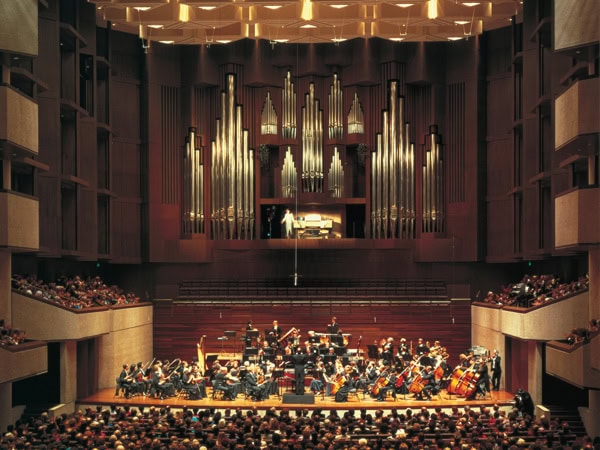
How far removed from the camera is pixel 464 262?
26.0m

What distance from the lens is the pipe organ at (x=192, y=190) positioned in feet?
86.5

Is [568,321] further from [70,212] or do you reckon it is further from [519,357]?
[70,212]

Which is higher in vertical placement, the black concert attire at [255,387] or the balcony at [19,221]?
the balcony at [19,221]

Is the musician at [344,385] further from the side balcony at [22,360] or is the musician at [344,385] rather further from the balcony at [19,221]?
the balcony at [19,221]

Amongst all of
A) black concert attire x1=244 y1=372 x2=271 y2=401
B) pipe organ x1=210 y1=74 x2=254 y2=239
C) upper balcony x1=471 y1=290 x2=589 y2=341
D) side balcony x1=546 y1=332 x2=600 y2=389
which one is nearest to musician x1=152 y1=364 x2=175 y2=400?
black concert attire x1=244 y1=372 x2=271 y2=401

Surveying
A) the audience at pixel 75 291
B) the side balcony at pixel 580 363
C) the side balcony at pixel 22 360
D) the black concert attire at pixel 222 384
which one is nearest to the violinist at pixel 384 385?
the black concert attire at pixel 222 384

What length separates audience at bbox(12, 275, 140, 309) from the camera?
64.5 ft

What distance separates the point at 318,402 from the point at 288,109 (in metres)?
9.84

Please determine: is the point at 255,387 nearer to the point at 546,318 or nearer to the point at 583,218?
the point at 546,318

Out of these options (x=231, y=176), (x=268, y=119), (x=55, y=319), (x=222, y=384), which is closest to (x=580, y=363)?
(x=222, y=384)

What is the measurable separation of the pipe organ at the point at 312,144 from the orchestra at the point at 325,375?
20.6 feet

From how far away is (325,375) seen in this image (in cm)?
2023

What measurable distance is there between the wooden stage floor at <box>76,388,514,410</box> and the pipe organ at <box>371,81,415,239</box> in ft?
20.9

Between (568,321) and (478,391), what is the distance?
302cm
